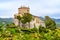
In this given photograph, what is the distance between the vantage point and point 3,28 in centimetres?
765

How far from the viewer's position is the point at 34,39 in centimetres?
723

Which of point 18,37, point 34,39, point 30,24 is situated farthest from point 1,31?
point 30,24

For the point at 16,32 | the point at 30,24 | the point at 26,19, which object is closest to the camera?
the point at 16,32

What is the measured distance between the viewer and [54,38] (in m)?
7.48

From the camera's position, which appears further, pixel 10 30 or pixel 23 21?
pixel 23 21

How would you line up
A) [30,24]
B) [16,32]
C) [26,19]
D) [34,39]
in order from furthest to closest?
[30,24] < [26,19] < [16,32] < [34,39]

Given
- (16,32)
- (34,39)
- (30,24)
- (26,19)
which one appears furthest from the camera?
(30,24)

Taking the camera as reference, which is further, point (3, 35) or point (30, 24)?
point (30, 24)

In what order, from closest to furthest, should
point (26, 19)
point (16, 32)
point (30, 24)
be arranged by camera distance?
point (16, 32) → point (26, 19) → point (30, 24)

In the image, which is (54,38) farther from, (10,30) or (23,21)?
(23,21)

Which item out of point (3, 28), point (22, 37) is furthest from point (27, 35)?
point (3, 28)

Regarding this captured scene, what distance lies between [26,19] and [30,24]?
294 inches

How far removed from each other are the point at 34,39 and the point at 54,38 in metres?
0.65

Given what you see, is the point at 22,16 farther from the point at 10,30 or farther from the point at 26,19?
the point at 10,30
